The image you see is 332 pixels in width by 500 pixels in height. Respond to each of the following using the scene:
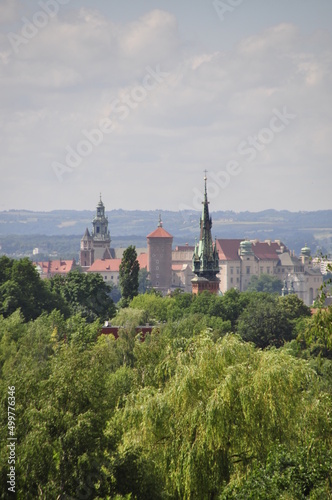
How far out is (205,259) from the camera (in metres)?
96.2

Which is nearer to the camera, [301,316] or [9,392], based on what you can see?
[9,392]

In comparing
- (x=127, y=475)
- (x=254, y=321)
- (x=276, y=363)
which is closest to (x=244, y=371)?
(x=276, y=363)

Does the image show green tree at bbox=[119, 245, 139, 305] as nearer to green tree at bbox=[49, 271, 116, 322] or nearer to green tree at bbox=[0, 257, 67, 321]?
green tree at bbox=[49, 271, 116, 322]

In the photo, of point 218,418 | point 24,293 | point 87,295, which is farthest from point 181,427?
point 87,295

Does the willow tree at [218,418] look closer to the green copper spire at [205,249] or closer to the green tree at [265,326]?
the green tree at [265,326]

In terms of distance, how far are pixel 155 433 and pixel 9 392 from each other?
5.06 meters

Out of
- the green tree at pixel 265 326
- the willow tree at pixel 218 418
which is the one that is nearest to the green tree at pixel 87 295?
the green tree at pixel 265 326

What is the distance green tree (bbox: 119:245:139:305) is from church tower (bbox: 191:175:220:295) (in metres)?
5.41

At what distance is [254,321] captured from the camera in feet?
270

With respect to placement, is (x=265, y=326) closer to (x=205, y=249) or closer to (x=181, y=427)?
(x=205, y=249)

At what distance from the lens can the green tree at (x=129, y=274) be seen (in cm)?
9875

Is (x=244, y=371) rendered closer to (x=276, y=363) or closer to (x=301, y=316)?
(x=276, y=363)

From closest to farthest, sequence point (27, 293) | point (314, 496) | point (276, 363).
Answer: point (314, 496) → point (276, 363) → point (27, 293)

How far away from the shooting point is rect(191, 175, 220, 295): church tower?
95.6 meters
